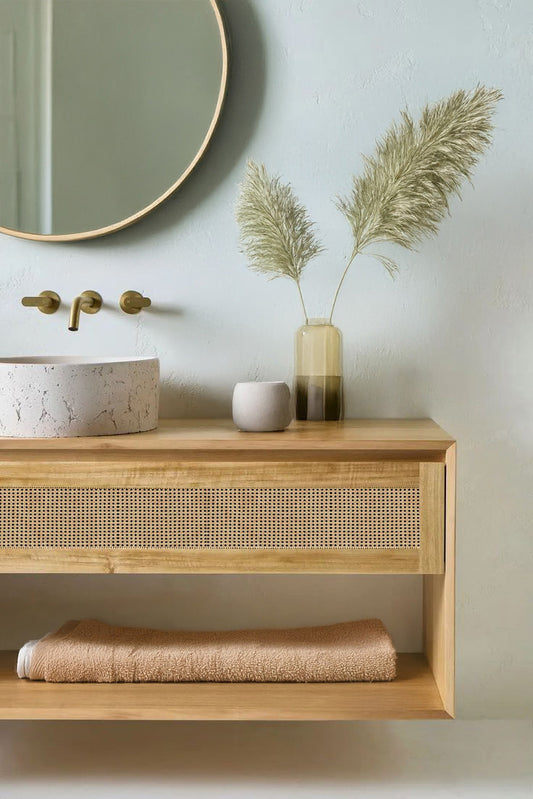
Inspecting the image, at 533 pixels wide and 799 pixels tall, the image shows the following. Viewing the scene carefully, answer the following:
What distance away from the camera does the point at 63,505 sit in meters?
1.26

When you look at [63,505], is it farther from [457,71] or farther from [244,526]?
[457,71]

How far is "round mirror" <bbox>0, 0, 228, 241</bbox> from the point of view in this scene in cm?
154

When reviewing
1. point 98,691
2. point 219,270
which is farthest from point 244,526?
point 219,270

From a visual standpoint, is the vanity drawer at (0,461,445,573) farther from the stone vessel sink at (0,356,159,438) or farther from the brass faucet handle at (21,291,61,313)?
the brass faucet handle at (21,291,61,313)

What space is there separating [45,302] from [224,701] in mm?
773

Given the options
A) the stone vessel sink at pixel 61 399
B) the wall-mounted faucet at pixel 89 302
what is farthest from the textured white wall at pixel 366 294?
the stone vessel sink at pixel 61 399

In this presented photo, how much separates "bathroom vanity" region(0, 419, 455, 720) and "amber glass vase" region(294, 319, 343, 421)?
A: 0.60 feet

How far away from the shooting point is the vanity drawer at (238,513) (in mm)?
1247

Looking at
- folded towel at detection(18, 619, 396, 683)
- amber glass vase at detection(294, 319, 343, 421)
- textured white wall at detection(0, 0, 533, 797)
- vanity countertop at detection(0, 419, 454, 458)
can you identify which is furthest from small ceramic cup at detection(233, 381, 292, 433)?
folded towel at detection(18, 619, 396, 683)

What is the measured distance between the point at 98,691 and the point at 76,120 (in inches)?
40.1

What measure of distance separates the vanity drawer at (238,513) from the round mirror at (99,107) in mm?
541

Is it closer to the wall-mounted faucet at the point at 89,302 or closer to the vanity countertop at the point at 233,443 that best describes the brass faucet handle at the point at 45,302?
the wall-mounted faucet at the point at 89,302

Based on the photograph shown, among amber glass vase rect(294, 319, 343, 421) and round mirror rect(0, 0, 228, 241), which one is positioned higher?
round mirror rect(0, 0, 228, 241)

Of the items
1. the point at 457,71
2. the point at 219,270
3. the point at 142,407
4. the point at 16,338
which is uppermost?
the point at 457,71
